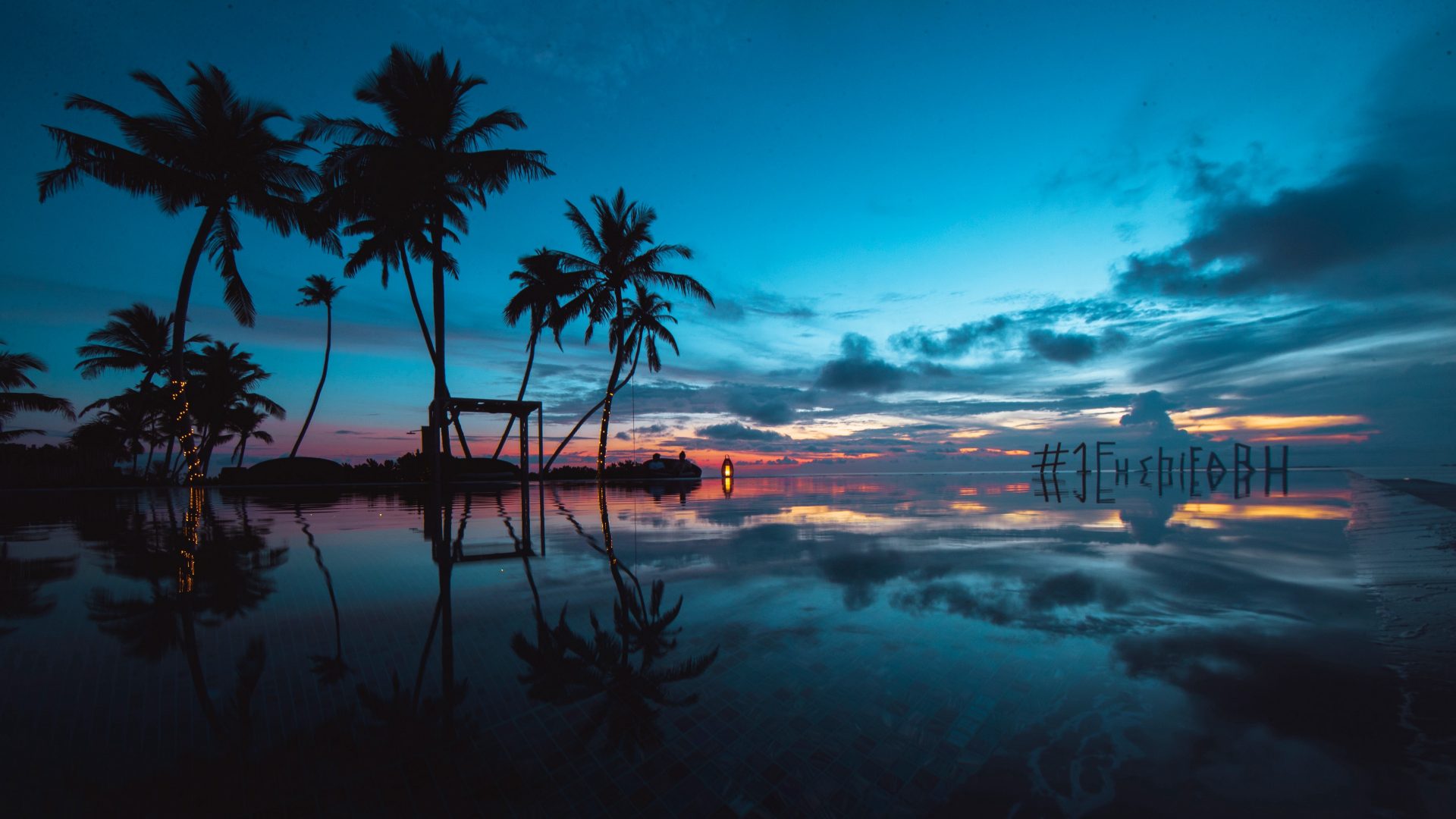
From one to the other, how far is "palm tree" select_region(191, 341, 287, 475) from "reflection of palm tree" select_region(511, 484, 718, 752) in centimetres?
3343

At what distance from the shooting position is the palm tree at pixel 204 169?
13.1 meters

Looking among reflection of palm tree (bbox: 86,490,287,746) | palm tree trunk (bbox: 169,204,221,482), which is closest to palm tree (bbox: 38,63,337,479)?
palm tree trunk (bbox: 169,204,221,482)

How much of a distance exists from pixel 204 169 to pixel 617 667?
67.1 feet

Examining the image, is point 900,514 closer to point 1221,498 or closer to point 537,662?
point 537,662

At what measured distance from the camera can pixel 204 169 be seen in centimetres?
1492

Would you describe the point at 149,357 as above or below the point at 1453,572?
above

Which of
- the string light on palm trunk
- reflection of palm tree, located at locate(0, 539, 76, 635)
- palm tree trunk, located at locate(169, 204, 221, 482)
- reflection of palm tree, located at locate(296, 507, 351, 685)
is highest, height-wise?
palm tree trunk, located at locate(169, 204, 221, 482)

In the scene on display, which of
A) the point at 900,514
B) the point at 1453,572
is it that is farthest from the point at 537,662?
the point at 900,514

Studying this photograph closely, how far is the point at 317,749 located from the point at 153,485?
31966 mm

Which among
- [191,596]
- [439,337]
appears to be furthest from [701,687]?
[439,337]

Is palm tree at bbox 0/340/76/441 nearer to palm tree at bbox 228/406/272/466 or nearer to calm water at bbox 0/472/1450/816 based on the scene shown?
palm tree at bbox 228/406/272/466

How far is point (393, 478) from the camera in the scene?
23.1m

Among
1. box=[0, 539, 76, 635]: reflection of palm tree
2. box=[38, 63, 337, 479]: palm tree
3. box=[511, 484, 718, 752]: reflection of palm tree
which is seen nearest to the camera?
box=[511, 484, 718, 752]: reflection of palm tree

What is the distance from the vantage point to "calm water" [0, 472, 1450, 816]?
175 cm
